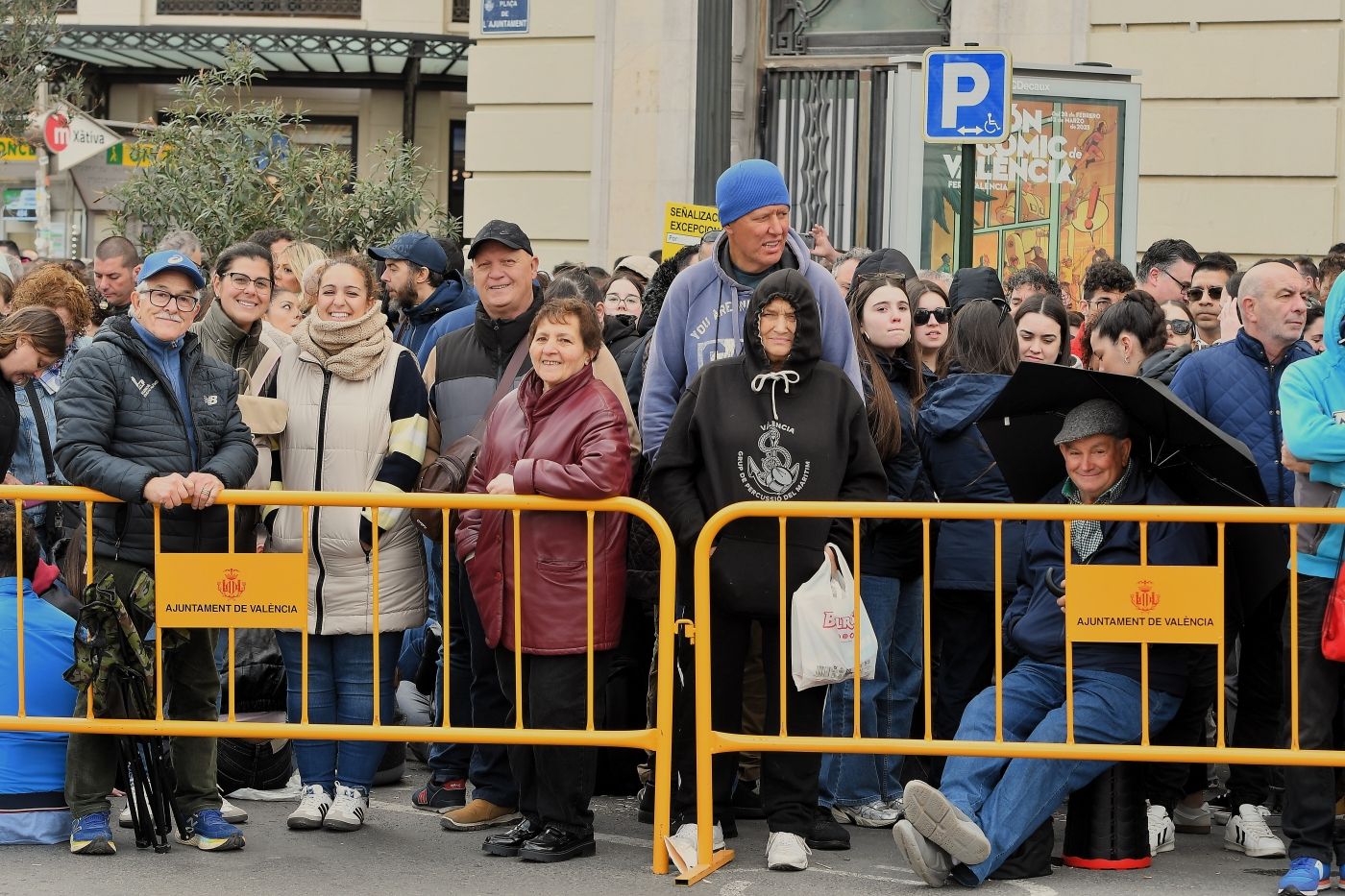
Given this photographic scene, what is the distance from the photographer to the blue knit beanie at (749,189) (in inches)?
263

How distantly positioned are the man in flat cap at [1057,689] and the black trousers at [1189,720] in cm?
12

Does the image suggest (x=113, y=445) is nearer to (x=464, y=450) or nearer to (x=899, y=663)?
(x=464, y=450)

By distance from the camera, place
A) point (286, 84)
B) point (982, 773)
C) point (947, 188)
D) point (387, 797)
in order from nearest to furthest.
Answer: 1. point (982, 773)
2. point (387, 797)
3. point (947, 188)
4. point (286, 84)

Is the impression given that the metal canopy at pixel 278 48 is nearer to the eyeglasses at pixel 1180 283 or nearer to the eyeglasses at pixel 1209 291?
the eyeglasses at pixel 1180 283

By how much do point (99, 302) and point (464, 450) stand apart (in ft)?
13.6

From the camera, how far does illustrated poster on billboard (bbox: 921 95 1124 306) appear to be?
478 inches

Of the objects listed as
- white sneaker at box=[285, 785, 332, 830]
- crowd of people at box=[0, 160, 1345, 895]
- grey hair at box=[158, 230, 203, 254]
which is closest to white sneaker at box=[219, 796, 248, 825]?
crowd of people at box=[0, 160, 1345, 895]

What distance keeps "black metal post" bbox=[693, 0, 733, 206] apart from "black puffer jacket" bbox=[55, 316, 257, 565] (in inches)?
263

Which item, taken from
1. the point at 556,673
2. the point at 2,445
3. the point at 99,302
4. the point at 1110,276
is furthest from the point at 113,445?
the point at 1110,276

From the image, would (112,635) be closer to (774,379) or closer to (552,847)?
(552,847)

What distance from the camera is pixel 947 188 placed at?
12.1 metres

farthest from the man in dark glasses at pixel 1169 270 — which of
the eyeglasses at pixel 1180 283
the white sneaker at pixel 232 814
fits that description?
the white sneaker at pixel 232 814

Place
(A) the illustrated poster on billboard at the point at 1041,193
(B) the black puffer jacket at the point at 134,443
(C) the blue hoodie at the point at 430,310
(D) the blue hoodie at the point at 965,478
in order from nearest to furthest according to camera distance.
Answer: (B) the black puffer jacket at the point at 134,443 < (D) the blue hoodie at the point at 965,478 < (C) the blue hoodie at the point at 430,310 < (A) the illustrated poster on billboard at the point at 1041,193

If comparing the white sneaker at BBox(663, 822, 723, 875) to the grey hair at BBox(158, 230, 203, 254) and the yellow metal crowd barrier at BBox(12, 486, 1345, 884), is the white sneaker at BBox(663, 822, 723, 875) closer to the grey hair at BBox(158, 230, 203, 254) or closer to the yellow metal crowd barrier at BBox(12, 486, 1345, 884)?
the yellow metal crowd barrier at BBox(12, 486, 1345, 884)
